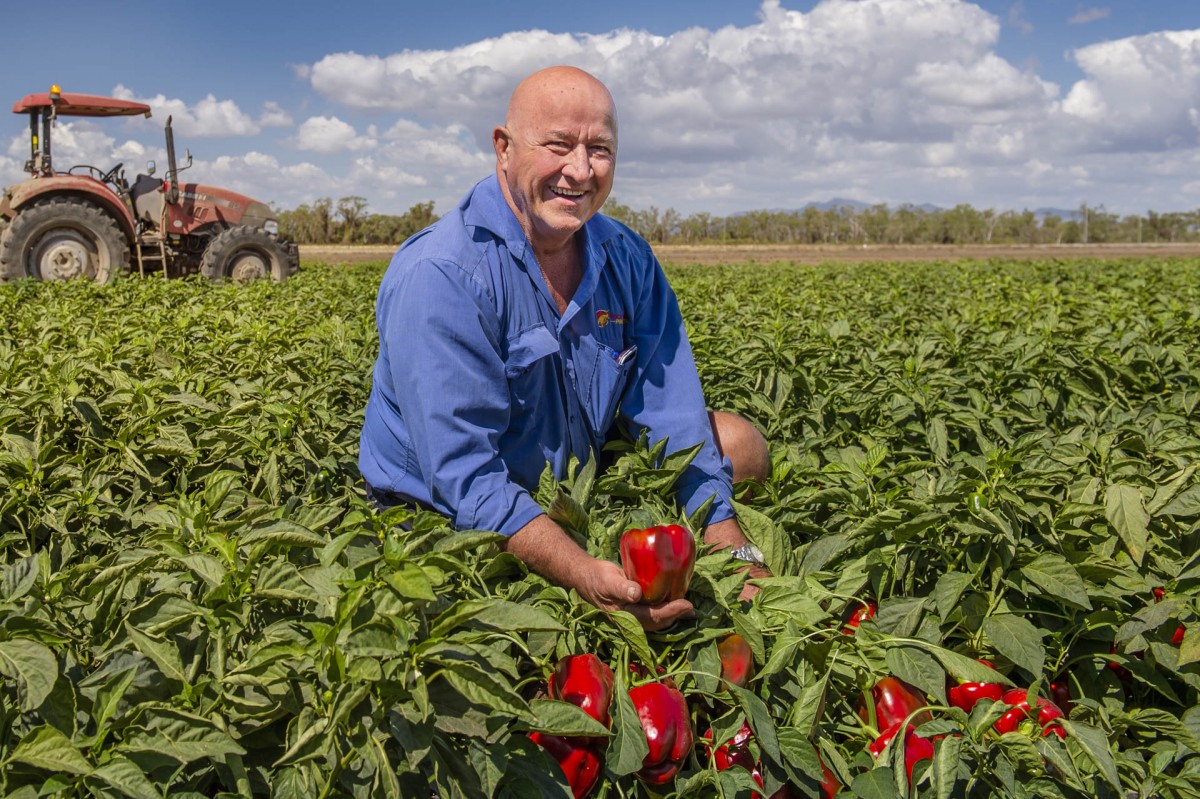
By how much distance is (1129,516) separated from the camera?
2.00 metres

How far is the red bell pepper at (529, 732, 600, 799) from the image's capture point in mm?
1691

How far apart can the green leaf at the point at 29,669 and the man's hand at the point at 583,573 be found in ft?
3.03

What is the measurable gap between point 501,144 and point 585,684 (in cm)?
159

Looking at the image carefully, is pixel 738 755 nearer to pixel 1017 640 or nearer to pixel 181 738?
pixel 1017 640

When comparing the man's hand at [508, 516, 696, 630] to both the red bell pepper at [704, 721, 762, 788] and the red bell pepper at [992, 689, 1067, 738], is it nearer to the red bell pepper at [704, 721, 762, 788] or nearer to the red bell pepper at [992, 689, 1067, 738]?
the red bell pepper at [704, 721, 762, 788]

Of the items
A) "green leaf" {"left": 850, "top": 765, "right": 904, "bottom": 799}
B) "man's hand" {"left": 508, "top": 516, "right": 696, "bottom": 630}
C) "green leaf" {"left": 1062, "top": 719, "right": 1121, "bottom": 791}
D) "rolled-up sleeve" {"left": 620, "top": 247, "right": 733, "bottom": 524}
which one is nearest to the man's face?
"rolled-up sleeve" {"left": 620, "top": 247, "right": 733, "bottom": 524}

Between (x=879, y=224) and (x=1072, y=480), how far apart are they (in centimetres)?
8362

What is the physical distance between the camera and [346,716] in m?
1.30

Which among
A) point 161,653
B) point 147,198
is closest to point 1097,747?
point 161,653

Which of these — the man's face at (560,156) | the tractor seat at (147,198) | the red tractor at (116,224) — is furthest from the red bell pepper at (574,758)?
the tractor seat at (147,198)

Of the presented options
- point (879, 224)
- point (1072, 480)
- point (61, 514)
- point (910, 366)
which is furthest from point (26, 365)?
point (879, 224)

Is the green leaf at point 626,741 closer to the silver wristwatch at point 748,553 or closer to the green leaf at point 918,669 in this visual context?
the green leaf at point 918,669

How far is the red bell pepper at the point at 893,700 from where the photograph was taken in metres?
1.79

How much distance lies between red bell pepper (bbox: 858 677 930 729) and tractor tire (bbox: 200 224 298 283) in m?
11.1
